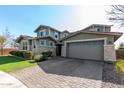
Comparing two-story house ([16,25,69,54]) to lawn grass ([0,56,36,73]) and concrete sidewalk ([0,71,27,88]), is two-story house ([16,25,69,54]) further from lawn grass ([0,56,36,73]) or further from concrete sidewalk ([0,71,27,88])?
concrete sidewalk ([0,71,27,88])

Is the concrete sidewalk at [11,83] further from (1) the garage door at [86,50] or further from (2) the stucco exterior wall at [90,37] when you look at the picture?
(2) the stucco exterior wall at [90,37]

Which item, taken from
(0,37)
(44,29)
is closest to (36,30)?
(44,29)

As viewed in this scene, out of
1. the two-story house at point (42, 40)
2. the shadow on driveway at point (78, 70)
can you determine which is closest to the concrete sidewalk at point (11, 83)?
the shadow on driveway at point (78, 70)

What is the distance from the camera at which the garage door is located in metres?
13.7

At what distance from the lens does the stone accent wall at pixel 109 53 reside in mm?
12891

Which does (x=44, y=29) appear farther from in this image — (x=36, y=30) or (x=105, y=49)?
(x=105, y=49)

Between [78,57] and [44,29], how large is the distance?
8.58 metres

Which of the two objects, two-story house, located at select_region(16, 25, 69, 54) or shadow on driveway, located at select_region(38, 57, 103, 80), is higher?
two-story house, located at select_region(16, 25, 69, 54)

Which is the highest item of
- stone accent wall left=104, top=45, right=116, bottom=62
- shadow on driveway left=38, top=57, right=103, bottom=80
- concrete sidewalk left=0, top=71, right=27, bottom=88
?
stone accent wall left=104, top=45, right=116, bottom=62

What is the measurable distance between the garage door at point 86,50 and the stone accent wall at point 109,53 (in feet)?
1.55

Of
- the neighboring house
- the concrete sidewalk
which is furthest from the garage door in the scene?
the concrete sidewalk

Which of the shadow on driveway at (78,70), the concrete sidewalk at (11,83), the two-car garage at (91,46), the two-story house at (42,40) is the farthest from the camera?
the two-story house at (42,40)

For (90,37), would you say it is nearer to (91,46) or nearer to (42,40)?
(91,46)

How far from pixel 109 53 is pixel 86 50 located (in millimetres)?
2588
